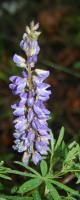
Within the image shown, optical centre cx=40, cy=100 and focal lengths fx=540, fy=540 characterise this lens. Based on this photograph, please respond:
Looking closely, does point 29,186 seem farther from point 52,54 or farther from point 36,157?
point 52,54

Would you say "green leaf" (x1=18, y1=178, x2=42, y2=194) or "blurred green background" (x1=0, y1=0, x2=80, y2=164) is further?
"blurred green background" (x1=0, y1=0, x2=80, y2=164)

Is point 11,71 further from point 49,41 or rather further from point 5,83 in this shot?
point 49,41

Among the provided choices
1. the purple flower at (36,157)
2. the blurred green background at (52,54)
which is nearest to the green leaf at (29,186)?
the purple flower at (36,157)

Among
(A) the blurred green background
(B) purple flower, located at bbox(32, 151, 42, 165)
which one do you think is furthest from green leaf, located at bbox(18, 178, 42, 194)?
(A) the blurred green background

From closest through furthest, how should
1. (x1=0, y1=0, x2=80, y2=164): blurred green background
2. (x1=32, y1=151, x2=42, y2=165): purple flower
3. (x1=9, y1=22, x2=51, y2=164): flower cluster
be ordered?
(x1=9, y1=22, x2=51, y2=164): flower cluster, (x1=32, y1=151, x2=42, y2=165): purple flower, (x1=0, y1=0, x2=80, y2=164): blurred green background

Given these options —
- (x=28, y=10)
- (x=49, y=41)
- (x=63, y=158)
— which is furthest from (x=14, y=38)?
(x=63, y=158)

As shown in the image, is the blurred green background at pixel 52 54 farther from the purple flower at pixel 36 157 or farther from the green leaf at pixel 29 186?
the green leaf at pixel 29 186

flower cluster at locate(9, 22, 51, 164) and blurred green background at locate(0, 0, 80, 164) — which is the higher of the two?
blurred green background at locate(0, 0, 80, 164)

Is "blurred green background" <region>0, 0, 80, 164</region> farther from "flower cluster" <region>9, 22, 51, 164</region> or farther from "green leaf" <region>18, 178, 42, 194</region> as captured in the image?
"green leaf" <region>18, 178, 42, 194</region>
